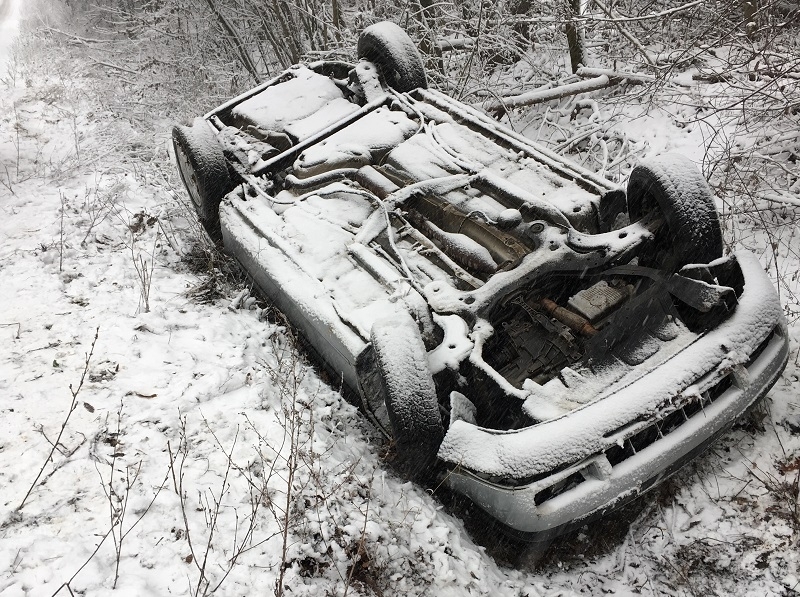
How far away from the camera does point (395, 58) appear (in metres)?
5.19

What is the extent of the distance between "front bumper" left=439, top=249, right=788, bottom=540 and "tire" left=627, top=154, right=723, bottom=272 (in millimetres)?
593

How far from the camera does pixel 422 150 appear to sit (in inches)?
173

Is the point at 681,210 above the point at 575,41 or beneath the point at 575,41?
beneath

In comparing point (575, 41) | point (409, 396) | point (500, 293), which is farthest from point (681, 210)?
point (575, 41)

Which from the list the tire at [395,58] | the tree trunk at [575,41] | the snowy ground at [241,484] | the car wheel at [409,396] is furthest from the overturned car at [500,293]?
the tree trunk at [575,41]

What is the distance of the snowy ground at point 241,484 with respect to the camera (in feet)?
8.73

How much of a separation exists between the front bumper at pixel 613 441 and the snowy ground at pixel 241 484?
57 cm

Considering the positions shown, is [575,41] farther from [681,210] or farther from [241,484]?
[241,484]

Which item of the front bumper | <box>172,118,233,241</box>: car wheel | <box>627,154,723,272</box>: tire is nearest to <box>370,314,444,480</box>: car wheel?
the front bumper

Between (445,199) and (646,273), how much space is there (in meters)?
1.41

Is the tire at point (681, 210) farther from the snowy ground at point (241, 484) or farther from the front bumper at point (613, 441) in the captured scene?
the snowy ground at point (241, 484)

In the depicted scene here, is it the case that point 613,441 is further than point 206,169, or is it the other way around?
point 206,169

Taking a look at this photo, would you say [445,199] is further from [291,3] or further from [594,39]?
[291,3]

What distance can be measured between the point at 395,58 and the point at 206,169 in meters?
Result: 2.04
